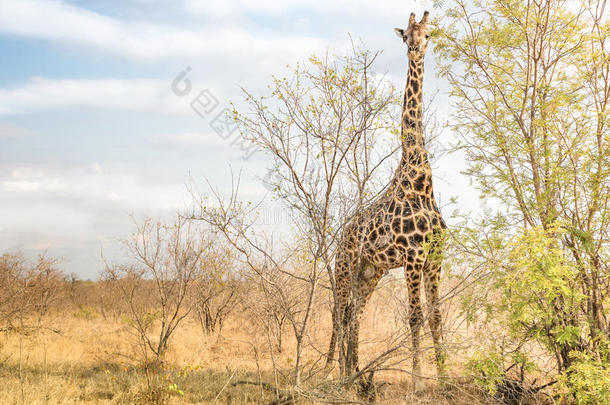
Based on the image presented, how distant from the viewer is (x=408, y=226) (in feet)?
22.0

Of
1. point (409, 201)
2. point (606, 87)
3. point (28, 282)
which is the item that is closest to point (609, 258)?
point (606, 87)

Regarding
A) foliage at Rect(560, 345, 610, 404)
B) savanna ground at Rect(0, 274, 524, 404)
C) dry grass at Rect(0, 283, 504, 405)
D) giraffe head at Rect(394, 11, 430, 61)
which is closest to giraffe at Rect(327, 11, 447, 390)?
giraffe head at Rect(394, 11, 430, 61)

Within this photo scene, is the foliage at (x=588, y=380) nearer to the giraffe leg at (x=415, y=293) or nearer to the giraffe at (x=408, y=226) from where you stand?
the giraffe at (x=408, y=226)

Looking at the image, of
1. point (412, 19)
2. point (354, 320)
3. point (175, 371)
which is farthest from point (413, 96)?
point (175, 371)

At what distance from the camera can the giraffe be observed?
6.41 metres

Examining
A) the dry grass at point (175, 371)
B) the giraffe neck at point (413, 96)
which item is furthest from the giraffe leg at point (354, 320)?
the giraffe neck at point (413, 96)

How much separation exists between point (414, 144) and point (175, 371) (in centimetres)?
540

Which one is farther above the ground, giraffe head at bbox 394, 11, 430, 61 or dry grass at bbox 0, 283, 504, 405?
giraffe head at bbox 394, 11, 430, 61

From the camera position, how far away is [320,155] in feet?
18.7

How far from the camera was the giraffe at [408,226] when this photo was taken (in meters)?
6.41

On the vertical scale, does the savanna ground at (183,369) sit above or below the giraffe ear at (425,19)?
below

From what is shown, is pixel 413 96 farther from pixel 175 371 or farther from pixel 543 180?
pixel 175 371

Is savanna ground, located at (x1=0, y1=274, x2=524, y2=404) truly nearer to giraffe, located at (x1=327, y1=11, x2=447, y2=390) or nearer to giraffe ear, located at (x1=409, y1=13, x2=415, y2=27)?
giraffe, located at (x1=327, y1=11, x2=447, y2=390)

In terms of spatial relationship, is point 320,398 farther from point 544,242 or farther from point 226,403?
point 544,242
